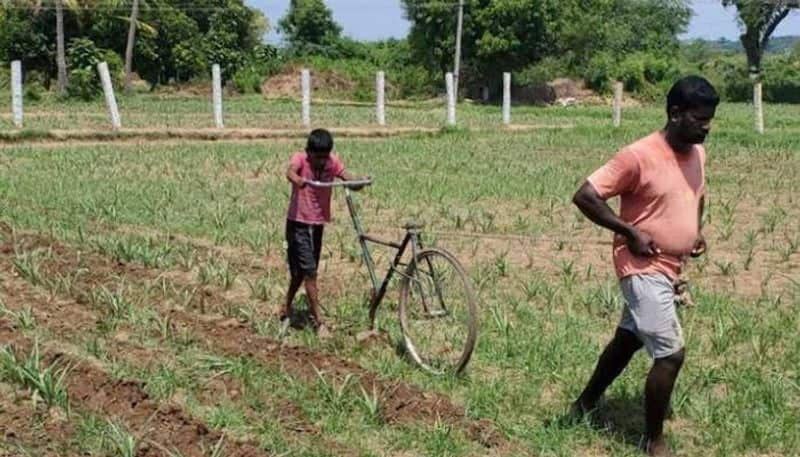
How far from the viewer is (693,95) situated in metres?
4.15

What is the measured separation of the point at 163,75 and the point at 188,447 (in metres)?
47.8

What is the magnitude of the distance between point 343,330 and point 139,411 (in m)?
1.87

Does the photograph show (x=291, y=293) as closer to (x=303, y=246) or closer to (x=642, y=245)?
(x=303, y=246)

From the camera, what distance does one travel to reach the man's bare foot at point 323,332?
6.24 meters

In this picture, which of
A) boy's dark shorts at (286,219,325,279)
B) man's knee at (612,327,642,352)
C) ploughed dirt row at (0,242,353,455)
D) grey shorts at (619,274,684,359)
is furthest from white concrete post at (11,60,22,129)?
grey shorts at (619,274,684,359)

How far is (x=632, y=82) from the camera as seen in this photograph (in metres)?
49.1

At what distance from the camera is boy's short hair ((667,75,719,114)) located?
415cm

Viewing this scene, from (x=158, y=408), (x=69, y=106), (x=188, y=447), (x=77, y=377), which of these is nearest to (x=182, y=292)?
(x=77, y=377)

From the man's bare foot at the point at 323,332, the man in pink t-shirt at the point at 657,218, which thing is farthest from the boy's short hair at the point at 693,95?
the man's bare foot at the point at 323,332

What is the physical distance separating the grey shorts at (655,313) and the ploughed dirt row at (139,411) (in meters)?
1.80

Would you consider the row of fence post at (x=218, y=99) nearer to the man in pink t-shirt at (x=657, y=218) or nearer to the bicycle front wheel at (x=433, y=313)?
the bicycle front wheel at (x=433, y=313)

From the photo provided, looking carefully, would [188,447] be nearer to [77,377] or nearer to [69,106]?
[77,377]

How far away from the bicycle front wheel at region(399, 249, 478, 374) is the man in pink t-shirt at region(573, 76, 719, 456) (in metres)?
1.35

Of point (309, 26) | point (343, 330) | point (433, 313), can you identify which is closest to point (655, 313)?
point (433, 313)
